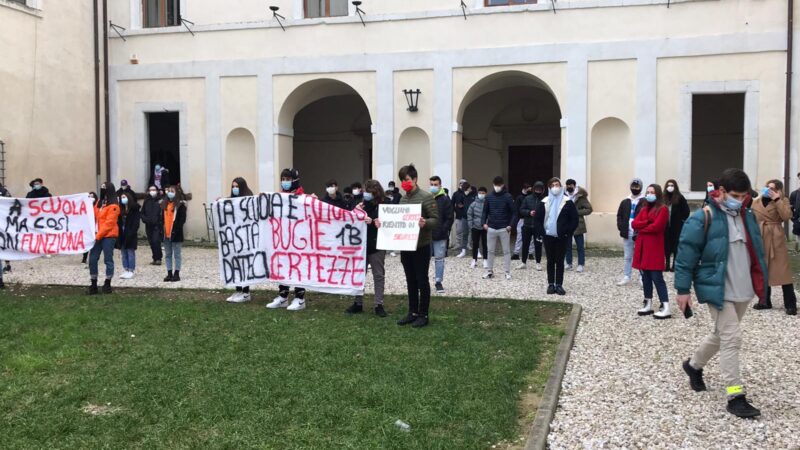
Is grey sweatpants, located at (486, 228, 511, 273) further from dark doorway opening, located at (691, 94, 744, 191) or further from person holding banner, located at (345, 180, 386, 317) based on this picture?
dark doorway opening, located at (691, 94, 744, 191)

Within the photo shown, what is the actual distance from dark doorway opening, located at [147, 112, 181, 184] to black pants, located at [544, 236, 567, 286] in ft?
48.7

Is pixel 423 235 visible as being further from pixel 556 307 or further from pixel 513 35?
pixel 513 35

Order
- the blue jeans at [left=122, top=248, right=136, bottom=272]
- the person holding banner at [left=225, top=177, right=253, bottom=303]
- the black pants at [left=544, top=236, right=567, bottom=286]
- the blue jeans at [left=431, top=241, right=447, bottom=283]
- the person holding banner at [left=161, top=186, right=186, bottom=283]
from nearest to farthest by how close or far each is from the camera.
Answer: the person holding banner at [left=225, top=177, right=253, bottom=303]
the black pants at [left=544, top=236, right=567, bottom=286]
the blue jeans at [left=431, top=241, right=447, bottom=283]
the person holding banner at [left=161, top=186, right=186, bottom=283]
the blue jeans at [left=122, top=248, right=136, bottom=272]

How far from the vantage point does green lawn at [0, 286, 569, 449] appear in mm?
4594

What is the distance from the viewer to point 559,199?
413 inches

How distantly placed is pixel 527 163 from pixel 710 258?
1805cm

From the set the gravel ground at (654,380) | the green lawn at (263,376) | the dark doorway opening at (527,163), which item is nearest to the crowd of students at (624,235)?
the gravel ground at (654,380)

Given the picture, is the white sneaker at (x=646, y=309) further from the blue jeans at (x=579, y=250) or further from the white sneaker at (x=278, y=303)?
the white sneaker at (x=278, y=303)

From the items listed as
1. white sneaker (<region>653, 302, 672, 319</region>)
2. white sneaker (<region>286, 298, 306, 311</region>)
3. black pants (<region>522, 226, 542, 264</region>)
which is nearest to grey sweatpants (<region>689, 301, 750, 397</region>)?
white sneaker (<region>653, 302, 672, 319</region>)

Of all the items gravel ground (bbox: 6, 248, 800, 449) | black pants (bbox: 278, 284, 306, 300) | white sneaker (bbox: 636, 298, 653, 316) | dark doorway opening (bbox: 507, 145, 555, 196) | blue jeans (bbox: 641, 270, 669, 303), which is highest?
dark doorway opening (bbox: 507, 145, 555, 196)

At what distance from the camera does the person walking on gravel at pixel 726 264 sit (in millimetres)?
5117

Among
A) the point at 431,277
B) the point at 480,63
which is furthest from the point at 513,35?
the point at 431,277

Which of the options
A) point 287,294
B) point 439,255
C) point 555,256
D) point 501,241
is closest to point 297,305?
point 287,294

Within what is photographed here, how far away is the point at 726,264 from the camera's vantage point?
5148 mm
